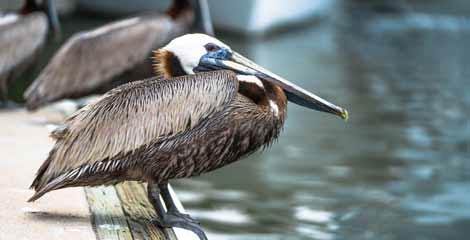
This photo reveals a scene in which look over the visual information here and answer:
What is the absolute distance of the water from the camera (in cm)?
614

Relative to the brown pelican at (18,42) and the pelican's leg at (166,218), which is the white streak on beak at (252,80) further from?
the brown pelican at (18,42)

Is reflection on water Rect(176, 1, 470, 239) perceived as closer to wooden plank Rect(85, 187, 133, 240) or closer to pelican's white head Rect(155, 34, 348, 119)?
wooden plank Rect(85, 187, 133, 240)

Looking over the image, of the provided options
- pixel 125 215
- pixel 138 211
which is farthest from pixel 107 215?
pixel 138 211

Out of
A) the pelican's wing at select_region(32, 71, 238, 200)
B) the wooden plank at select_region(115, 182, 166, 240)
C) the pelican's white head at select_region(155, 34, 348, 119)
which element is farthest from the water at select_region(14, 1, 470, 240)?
the pelican's wing at select_region(32, 71, 238, 200)

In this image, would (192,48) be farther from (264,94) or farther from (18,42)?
(18,42)

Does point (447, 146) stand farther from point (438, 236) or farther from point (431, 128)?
point (438, 236)

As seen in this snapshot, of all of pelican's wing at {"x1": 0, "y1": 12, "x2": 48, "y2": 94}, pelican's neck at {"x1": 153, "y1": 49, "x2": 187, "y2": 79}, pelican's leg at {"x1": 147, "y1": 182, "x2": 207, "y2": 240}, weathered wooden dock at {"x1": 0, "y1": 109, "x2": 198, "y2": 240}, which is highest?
pelican's neck at {"x1": 153, "y1": 49, "x2": 187, "y2": 79}

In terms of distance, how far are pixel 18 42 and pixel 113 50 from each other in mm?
655

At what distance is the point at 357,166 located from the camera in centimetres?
784

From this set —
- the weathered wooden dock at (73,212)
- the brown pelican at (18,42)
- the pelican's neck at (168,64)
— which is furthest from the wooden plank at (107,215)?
the brown pelican at (18,42)

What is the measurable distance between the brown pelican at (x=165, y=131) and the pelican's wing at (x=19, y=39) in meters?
3.87

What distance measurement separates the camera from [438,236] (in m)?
5.99

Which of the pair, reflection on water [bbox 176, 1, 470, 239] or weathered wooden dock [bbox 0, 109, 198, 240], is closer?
weathered wooden dock [bbox 0, 109, 198, 240]

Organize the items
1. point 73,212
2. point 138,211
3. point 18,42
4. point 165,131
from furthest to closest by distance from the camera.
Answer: point 18,42 → point 138,211 → point 73,212 → point 165,131
